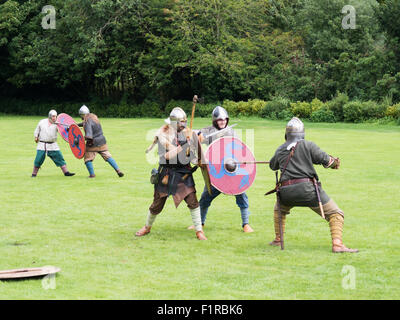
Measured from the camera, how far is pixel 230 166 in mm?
8297

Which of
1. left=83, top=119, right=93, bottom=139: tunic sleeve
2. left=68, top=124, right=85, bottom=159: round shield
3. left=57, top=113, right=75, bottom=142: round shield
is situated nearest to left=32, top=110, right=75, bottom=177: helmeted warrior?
left=57, top=113, right=75, bottom=142: round shield

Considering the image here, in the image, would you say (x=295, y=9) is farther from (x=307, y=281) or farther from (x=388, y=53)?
(x=307, y=281)

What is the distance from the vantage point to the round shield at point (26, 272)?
637 cm

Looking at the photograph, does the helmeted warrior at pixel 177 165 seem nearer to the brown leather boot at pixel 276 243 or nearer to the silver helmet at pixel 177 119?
the silver helmet at pixel 177 119

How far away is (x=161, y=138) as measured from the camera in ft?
27.5

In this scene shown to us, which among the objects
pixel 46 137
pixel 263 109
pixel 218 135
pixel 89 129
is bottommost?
pixel 46 137

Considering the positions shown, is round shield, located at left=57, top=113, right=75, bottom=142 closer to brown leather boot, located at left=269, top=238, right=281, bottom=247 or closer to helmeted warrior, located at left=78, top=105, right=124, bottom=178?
helmeted warrior, located at left=78, top=105, right=124, bottom=178

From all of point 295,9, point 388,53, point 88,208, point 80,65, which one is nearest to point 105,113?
point 80,65

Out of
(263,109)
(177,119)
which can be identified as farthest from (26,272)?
(263,109)

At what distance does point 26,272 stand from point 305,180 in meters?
3.25

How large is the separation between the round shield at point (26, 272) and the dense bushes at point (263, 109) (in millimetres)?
24109

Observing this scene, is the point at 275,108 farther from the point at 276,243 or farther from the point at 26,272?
the point at 26,272

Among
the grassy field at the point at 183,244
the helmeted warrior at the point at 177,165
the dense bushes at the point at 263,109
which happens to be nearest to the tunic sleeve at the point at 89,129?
the grassy field at the point at 183,244

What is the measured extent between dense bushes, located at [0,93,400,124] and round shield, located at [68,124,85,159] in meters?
18.1
